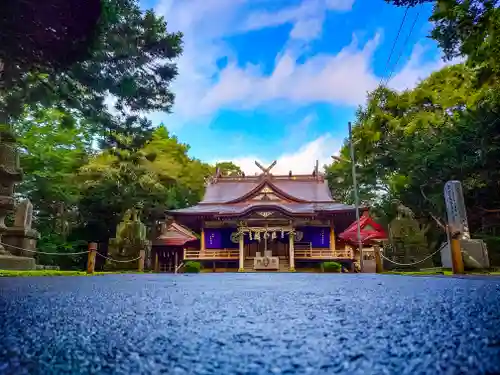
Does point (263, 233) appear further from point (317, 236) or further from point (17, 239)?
point (17, 239)

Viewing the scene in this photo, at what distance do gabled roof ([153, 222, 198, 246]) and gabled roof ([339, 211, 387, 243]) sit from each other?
8721 mm

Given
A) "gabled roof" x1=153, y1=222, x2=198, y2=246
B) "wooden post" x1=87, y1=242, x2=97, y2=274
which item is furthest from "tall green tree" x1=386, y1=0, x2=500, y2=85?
"gabled roof" x1=153, y1=222, x2=198, y2=246

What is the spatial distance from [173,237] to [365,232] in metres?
11.2

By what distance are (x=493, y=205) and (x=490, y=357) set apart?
46.9 ft

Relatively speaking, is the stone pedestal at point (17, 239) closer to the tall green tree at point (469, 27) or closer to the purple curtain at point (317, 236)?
the tall green tree at point (469, 27)

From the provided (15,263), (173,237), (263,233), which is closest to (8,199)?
(15,263)

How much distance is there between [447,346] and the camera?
3.63 feet

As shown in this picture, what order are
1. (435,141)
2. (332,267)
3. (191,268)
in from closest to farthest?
(435,141), (332,267), (191,268)

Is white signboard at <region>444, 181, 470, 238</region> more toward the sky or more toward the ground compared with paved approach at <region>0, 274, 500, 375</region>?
more toward the sky

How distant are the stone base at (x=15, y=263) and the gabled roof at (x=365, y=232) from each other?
48.9 ft

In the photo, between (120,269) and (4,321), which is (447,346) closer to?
(4,321)

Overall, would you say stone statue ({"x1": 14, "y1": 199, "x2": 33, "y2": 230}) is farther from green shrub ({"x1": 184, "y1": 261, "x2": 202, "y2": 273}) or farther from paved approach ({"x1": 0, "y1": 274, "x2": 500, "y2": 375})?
green shrub ({"x1": 184, "y1": 261, "x2": 202, "y2": 273})

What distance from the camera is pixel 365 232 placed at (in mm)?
20328

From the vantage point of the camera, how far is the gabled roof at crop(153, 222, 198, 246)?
20.2m
